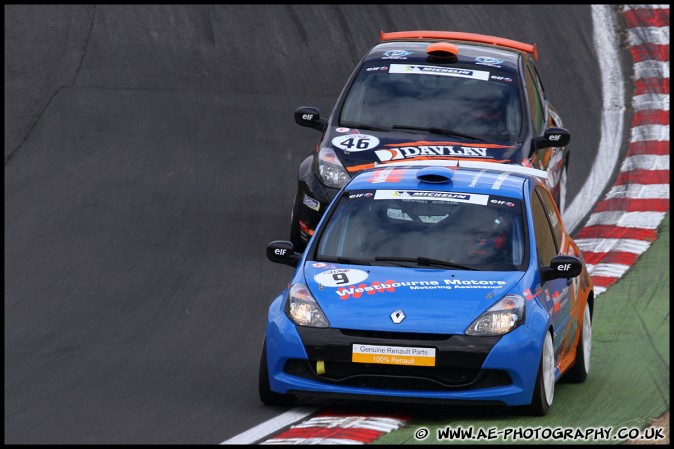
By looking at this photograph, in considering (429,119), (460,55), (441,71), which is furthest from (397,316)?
(460,55)

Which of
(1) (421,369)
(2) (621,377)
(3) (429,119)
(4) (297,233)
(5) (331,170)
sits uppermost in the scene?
(1) (421,369)

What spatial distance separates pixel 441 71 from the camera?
13.6 metres

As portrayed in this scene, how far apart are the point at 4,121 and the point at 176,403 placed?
841 cm

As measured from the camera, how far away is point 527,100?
43.7 ft

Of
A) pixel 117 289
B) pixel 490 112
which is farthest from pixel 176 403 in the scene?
pixel 490 112

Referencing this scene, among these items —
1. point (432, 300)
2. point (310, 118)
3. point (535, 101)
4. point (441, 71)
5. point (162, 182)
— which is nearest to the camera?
point (432, 300)

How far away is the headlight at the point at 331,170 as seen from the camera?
40.1 feet

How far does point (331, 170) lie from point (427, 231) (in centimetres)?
303

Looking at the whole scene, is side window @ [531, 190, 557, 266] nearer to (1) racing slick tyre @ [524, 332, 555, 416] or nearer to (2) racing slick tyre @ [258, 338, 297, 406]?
(1) racing slick tyre @ [524, 332, 555, 416]

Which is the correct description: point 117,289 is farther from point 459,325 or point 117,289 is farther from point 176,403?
point 459,325

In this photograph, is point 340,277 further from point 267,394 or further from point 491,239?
point 491,239

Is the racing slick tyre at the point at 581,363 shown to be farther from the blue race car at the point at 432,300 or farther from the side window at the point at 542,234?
the side window at the point at 542,234

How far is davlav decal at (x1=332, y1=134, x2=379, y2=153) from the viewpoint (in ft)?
41.2

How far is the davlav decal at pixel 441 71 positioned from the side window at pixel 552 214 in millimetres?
3304
